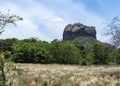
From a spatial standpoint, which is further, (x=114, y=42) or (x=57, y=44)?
(x=57, y=44)

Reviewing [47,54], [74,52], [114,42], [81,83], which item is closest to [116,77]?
[81,83]

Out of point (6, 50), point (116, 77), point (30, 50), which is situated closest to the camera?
point (6, 50)

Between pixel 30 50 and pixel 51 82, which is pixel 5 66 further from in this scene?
pixel 30 50

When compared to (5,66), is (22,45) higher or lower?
higher

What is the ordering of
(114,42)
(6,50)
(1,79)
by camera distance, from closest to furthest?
(6,50), (1,79), (114,42)

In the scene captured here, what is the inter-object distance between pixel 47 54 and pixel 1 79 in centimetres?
7395

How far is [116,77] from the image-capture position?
18203 mm

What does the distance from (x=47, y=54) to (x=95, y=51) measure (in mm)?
10285

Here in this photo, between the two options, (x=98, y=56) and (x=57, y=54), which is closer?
(x=98, y=56)

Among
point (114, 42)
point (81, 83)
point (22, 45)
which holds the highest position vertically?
point (22, 45)

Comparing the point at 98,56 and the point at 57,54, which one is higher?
the point at 57,54

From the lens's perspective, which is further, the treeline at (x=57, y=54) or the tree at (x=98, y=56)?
the tree at (x=98, y=56)

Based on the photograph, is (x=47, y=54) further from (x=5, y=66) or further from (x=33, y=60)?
(x=5, y=66)

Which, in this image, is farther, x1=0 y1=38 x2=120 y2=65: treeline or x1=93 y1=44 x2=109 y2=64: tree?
x1=93 y1=44 x2=109 y2=64: tree
